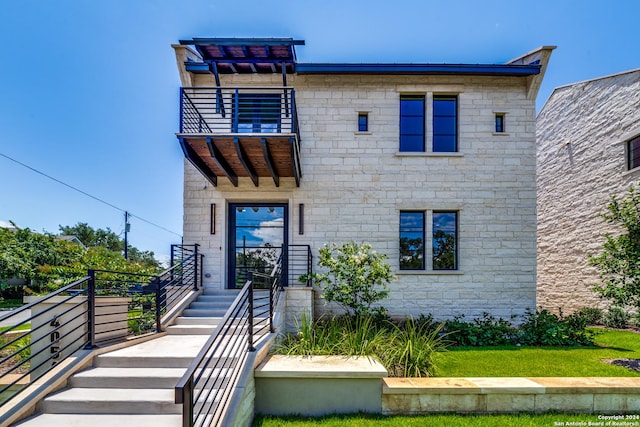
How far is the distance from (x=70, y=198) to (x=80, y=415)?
111ft

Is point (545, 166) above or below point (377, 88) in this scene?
below

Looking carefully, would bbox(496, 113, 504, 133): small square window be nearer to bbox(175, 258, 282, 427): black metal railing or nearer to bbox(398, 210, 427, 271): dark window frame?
bbox(398, 210, 427, 271): dark window frame

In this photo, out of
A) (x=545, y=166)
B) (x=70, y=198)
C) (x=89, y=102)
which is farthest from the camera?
(x=70, y=198)

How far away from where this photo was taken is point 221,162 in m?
6.98

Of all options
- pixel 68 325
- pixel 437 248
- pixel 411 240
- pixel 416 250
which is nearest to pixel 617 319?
pixel 437 248

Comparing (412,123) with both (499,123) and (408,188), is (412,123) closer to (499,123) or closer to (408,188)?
(408,188)

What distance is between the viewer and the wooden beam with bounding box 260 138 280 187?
6.40 metres

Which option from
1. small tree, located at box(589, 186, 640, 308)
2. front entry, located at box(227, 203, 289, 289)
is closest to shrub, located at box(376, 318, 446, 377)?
small tree, located at box(589, 186, 640, 308)

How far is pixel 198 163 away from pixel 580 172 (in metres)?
12.6

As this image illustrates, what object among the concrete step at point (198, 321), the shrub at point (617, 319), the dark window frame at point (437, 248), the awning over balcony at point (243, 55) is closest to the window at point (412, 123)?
the dark window frame at point (437, 248)

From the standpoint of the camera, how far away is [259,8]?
7.70 m

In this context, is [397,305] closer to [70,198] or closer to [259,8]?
[259,8]

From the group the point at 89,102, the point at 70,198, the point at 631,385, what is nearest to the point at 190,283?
the point at 631,385

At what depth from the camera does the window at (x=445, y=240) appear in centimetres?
816
